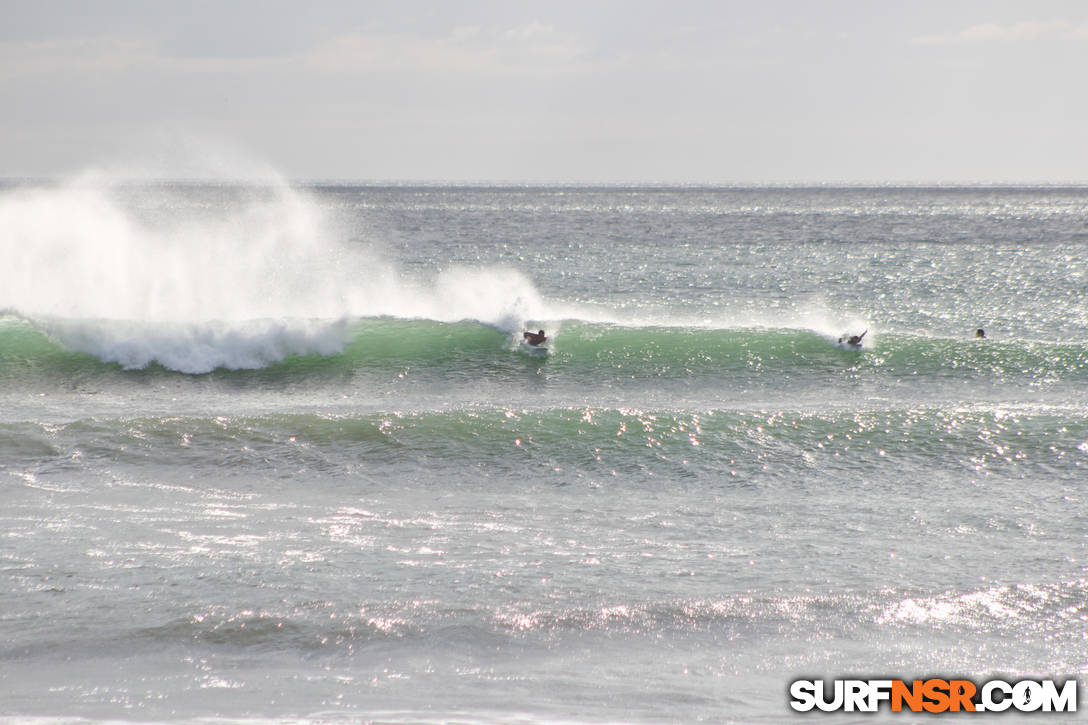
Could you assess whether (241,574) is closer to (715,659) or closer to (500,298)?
(715,659)

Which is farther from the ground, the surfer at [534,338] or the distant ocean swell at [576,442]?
the surfer at [534,338]

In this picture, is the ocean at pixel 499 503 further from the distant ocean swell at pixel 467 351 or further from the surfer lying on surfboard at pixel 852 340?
the surfer lying on surfboard at pixel 852 340

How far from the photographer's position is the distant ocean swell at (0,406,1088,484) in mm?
10305

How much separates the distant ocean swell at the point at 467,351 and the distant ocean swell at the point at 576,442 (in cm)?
319

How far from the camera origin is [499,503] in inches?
362

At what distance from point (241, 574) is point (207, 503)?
2.09 metres

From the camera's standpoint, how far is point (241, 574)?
7.12 m

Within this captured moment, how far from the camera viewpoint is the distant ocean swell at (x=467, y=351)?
15242 millimetres

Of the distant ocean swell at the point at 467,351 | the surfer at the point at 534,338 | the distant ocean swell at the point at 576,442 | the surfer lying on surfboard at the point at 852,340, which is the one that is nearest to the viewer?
the distant ocean swell at the point at 576,442

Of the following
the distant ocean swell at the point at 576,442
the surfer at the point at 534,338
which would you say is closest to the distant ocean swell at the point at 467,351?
the surfer at the point at 534,338

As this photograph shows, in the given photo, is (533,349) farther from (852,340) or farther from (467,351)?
(852,340)

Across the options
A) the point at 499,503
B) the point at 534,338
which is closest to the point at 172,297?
the point at 534,338

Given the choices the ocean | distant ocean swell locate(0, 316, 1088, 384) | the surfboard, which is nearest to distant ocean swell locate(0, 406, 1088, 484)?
the ocean

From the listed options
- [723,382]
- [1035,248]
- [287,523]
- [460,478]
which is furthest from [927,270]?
[287,523]
